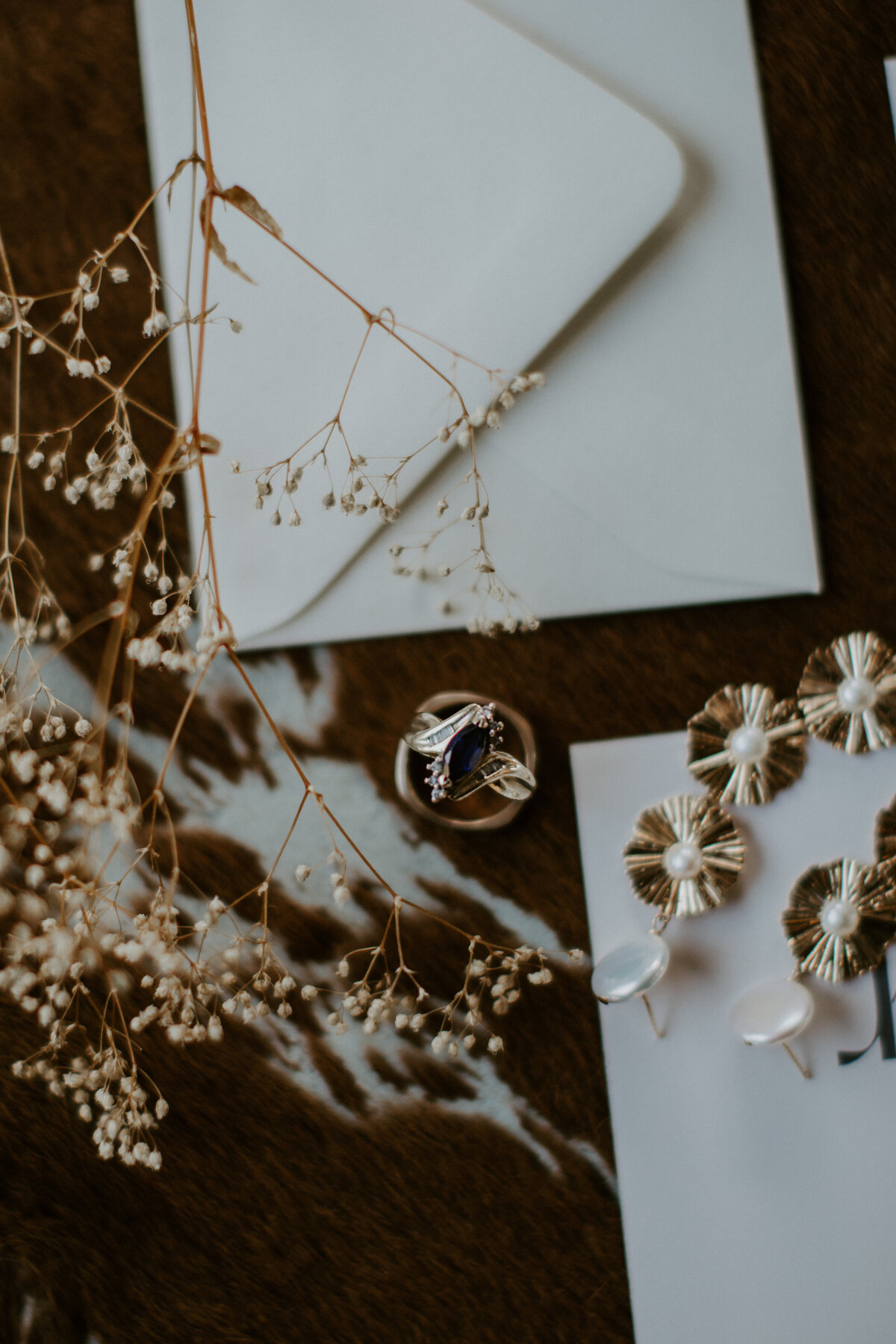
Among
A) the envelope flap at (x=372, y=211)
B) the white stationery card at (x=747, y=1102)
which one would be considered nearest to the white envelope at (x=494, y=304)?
the envelope flap at (x=372, y=211)

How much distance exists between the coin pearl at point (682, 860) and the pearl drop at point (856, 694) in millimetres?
104

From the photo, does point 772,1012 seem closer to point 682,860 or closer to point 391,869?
point 682,860

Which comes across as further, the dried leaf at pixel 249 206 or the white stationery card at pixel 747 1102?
the white stationery card at pixel 747 1102

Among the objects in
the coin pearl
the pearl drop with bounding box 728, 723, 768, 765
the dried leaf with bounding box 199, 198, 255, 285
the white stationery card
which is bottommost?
the white stationery card

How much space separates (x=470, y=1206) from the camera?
1.52 ft

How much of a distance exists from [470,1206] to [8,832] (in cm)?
30

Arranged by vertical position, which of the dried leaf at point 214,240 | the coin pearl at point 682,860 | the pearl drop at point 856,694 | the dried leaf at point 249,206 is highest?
the dried leaf at point 249,206

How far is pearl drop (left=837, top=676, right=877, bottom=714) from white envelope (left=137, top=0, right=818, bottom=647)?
5 centimetres

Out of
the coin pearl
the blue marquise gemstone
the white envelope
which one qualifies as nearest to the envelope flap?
the white envelope

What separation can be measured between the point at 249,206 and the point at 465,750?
0.79 ft

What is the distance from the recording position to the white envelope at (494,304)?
45cm

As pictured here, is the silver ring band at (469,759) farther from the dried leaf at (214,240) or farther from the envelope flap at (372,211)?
the dried leaf at (214,240)

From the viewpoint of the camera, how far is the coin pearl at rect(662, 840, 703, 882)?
1.51 feet

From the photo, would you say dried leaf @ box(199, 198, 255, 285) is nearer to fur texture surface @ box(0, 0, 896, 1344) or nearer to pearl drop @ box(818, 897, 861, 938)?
fur texture surface @ box(0, 0, 896, 1344)
